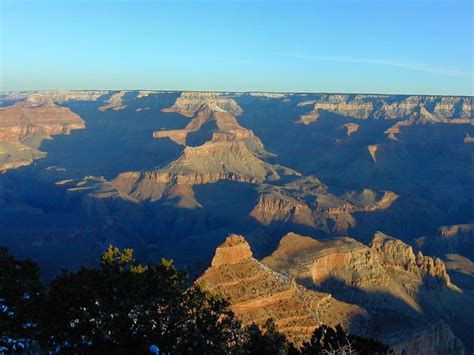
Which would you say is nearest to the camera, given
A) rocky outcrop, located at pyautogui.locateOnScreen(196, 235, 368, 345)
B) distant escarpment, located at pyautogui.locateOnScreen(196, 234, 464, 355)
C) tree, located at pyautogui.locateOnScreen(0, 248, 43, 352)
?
tree, located at pyautogui.locateOnScreen(0, 248, 43, 352)

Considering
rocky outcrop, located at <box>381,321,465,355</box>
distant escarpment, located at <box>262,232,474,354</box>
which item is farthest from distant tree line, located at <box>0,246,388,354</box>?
distant escarpment, located at <box>262,232,474,354</box>

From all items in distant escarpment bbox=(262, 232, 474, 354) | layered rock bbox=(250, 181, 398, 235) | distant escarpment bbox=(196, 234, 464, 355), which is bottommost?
layered rock bbox=(250, 181, 398, 235)

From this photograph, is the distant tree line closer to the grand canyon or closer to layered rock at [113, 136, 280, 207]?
the grand canyon

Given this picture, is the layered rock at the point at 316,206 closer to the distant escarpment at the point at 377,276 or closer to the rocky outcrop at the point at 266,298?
the distant escarpment at the point at 377,276

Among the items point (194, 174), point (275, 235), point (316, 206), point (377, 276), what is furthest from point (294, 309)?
point (194, 174)

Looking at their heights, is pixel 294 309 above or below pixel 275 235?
above

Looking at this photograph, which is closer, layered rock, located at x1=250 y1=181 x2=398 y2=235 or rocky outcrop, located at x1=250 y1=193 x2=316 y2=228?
rocky outcrop, located at x1=250 y1=193 x2=316 y2=228

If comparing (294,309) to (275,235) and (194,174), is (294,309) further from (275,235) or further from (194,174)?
(194,174)
